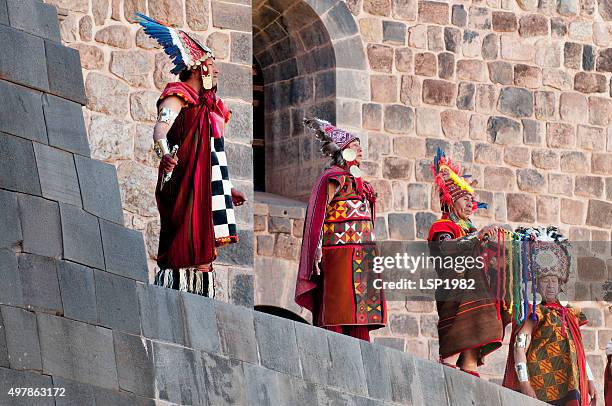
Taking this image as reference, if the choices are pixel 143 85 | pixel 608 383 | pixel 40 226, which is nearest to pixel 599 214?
pixel 608 383

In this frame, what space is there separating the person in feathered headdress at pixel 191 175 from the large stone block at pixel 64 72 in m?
1.44

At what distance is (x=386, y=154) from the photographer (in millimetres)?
15211

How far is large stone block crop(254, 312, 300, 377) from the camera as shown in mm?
9172

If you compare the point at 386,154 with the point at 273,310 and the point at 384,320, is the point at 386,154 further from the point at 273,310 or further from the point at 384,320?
the point at 384,320

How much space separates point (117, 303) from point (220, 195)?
7.34 ft

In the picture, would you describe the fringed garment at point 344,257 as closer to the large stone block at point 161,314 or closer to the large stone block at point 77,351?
the large stone block at point 161,314

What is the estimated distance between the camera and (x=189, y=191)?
1048 centimetres

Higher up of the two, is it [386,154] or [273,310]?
[386,154]

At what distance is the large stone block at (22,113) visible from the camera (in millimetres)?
8344

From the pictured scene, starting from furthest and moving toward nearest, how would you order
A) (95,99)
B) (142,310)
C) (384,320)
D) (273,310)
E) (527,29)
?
(527,29)
(273,310)
(95,99)
(384,320)
(142,310)

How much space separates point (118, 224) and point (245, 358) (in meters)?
0.94

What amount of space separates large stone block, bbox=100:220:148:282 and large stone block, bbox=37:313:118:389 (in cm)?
38

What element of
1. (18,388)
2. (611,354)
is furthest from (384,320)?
(18,388)

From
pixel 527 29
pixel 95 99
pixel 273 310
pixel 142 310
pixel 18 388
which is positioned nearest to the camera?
pixel 18 388
